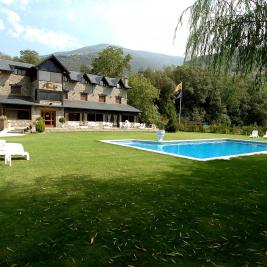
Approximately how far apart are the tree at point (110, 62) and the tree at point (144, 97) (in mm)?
8019

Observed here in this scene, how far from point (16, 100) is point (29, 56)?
95.1ft

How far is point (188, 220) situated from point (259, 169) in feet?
19.7

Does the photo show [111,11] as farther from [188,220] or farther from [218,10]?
[188,220]

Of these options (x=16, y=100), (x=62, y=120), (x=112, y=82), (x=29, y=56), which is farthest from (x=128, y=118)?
(x=29, y=56)

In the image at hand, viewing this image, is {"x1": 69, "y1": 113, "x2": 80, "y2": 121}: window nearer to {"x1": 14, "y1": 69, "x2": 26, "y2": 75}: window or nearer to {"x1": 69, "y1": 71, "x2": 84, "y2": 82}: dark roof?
{"x1": 69, "y1": 71, "x2": 84, "y2": 82}: dark roof

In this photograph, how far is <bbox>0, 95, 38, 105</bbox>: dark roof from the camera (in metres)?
29.5

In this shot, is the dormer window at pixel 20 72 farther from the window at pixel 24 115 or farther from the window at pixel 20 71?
the window at pixel 24 115

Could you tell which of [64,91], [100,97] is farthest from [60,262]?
[100,97]

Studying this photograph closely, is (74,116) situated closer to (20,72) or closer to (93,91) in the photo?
A: (93,91)

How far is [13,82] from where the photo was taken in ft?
105

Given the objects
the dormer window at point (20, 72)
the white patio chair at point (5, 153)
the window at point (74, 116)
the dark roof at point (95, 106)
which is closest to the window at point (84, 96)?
the dark roof at point (95, 106)

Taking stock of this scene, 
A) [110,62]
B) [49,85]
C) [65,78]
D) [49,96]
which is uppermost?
[110,62]

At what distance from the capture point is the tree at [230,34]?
4.87 m

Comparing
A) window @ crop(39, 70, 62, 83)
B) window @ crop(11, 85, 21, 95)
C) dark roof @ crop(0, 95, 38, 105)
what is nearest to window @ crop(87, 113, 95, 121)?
window @ crop(39, 70, 62, 83)
